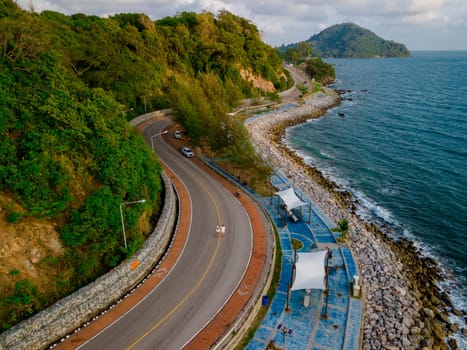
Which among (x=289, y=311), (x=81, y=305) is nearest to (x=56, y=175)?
(x=81, y=305)

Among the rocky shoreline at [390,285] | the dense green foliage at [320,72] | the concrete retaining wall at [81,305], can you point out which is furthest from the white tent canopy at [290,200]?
the dense green foliage at [320,72]

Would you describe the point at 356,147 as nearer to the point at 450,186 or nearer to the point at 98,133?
the point at 450,186

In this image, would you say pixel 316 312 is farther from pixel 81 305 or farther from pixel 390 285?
pixel 81 305

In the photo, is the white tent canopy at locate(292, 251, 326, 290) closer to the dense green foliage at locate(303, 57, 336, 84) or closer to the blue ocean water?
the blue ocean water

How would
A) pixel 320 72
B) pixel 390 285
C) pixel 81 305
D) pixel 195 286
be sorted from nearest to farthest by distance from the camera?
1. pixel 81 305
2. pixel 195 286
3. pixel 390 285
4. pixel 320 72

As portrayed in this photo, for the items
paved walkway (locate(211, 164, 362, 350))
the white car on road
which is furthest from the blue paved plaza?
the white car on road

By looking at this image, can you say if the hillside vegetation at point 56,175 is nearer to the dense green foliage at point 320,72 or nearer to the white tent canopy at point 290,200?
the white tent canopy at point 290,200
